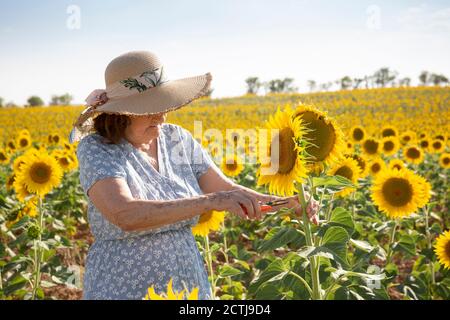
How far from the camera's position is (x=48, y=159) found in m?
4.37

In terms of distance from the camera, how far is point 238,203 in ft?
5.93

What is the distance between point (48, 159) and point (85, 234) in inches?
91.4

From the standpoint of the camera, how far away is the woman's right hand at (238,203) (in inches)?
70.4

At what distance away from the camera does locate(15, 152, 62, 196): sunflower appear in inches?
168

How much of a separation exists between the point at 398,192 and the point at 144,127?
227cm

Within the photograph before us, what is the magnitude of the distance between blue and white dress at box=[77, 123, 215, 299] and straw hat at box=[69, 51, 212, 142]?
0.16 m

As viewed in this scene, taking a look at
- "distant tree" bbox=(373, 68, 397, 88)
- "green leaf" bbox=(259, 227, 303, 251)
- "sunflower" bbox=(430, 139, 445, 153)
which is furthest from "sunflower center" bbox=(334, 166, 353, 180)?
"distant tree" bbox=(373, 68, 397, 88)

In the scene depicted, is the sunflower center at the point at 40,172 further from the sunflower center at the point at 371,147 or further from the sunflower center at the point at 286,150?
the sunflower center at the point at 371,147

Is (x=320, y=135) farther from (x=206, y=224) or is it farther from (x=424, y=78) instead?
(x=424, y=78)

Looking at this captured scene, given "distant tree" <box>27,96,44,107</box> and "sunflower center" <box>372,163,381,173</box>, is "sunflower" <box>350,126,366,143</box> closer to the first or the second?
"sunflower center" <box>372,163,381,173</box>

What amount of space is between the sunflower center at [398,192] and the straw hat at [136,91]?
2.08 m

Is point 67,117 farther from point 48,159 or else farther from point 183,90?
point 183,90

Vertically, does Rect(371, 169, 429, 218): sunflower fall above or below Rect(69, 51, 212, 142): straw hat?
below

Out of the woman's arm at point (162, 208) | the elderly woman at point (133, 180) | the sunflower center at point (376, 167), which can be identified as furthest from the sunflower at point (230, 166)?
the woman's arm at point (162, 208)
